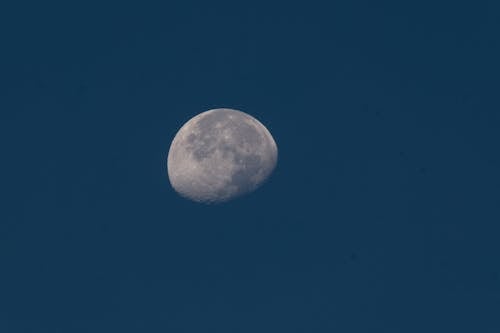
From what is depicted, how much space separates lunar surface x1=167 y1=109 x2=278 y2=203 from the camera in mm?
50781

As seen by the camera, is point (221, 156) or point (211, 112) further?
point (211, 112)

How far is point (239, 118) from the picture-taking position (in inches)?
2104

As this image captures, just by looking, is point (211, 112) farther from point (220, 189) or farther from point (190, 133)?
point (220, 189)

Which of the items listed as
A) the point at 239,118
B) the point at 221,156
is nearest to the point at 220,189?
the point at 221,156

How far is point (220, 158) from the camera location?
166ft

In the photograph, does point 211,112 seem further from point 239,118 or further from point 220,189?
point 220,189

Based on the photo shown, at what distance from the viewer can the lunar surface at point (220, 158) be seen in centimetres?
5078

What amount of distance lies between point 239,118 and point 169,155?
5817mm

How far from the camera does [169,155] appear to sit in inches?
2163

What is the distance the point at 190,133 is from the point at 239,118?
3561mm

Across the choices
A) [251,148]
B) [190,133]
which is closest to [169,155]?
[190,133]

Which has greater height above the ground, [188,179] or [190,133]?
[190,133]

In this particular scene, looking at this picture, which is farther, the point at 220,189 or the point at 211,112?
the point at 211,112

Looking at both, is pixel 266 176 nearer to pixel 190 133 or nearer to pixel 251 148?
pixel 251 148
